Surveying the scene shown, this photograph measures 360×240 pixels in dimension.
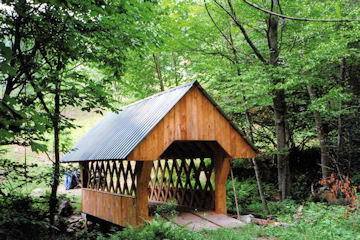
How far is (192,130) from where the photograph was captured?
8.02m

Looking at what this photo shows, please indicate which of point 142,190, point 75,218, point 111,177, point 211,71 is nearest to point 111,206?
point 111,177

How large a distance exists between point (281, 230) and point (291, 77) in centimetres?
467

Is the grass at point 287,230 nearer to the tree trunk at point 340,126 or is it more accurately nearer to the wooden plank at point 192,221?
the wooden plank at point 192,221

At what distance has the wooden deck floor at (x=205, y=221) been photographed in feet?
23.5

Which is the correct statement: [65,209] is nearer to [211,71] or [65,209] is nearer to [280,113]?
[211,71]

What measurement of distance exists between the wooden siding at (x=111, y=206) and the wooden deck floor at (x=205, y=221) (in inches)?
48.3

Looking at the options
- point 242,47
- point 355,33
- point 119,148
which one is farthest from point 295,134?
point 119,148

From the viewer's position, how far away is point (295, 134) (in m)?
13.9

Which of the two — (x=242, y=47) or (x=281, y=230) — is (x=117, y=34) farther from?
(x=242, y=47)

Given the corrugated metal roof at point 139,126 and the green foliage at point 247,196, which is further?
the green foliage at point 247,196

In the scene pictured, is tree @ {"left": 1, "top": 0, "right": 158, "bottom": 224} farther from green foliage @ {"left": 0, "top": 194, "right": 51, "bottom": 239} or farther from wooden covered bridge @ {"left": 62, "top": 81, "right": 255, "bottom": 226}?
wooden covered bridge @ {"left": 62, "top": 81, "right": 255, "bottom": 226}

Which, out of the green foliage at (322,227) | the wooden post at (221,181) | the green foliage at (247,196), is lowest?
the green foliage at (247,196)

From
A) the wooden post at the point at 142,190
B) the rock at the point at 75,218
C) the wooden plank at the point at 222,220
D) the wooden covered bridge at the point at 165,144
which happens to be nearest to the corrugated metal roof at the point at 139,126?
the wooden covered bridge at the point at 165,144

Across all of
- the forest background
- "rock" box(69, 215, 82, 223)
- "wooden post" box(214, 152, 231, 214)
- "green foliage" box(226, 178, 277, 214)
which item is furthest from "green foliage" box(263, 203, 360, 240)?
"rock" box(69, 215, 82, 223)
